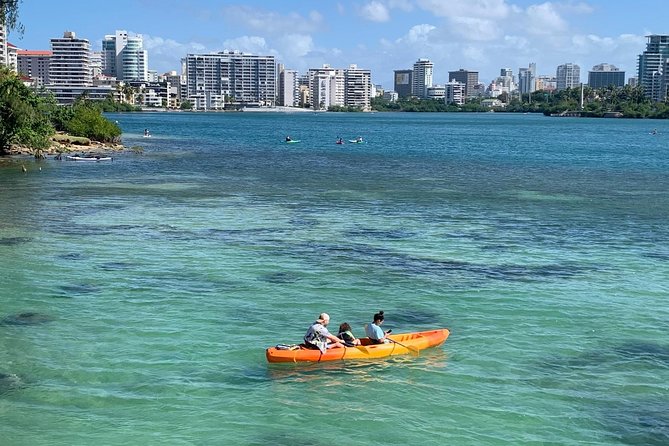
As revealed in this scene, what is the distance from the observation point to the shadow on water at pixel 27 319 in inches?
1046

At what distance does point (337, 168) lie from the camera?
85.2 meters

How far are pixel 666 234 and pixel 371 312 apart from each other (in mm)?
23093

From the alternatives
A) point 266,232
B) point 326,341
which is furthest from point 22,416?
point 266,232

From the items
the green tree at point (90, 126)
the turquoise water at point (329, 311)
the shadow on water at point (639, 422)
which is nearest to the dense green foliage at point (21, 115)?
the green tree at point (90, 126)

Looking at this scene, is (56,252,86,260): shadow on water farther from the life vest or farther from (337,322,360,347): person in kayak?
(337,322,360,347): person in kayak

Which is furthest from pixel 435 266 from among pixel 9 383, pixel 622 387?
pixel 9 383

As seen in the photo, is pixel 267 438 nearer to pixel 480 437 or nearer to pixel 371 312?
pixel 480 437

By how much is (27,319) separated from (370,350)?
37.8 feet

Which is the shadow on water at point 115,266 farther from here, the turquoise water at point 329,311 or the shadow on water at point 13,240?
the shadow on water at point 13,240

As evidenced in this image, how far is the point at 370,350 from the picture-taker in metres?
23.4

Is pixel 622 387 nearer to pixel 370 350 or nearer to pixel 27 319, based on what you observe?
pixel 370 350

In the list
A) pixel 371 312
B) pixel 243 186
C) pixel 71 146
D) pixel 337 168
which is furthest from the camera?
pixel 71 146

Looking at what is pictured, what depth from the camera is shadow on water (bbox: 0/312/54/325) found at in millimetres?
26578

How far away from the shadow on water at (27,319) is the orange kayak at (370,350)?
844 centimetres
